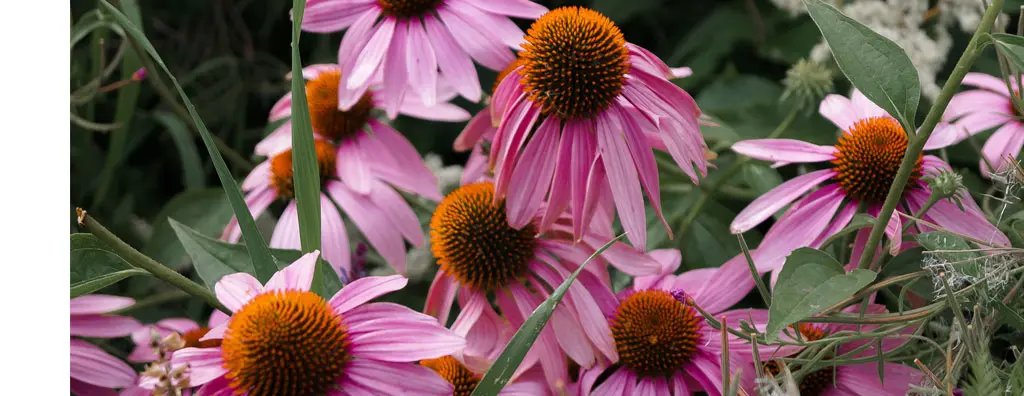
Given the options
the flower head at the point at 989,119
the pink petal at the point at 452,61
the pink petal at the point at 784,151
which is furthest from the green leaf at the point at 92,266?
the flower head at the point at 989,119

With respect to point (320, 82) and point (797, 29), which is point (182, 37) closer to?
point (320, 82)

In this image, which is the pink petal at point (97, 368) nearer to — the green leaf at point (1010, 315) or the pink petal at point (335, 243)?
the pink petal at point (335, 243)

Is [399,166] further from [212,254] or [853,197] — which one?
[853,197]

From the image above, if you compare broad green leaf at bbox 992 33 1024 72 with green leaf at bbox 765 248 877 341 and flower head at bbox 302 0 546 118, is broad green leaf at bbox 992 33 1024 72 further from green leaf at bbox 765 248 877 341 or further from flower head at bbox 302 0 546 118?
flower head at bbox 302 0 546 118

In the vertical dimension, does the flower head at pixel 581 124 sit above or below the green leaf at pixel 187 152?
above

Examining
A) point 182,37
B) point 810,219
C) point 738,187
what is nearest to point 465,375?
point 810,219

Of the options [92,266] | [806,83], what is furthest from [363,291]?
[806,83]
